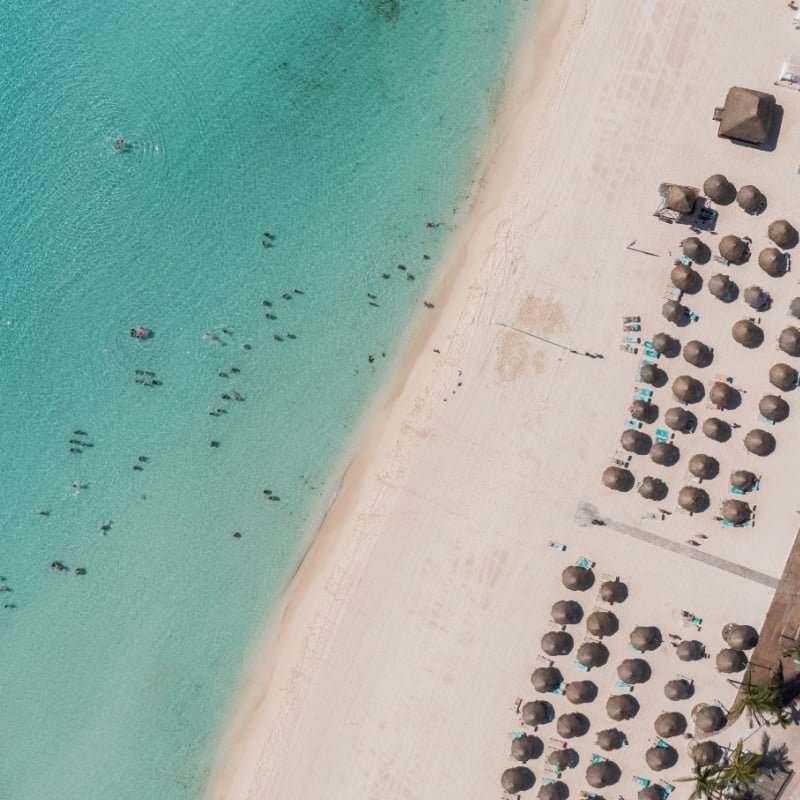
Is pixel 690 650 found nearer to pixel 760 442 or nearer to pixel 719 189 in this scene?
pixel 760 442

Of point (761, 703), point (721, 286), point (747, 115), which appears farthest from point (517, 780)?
point (747, 115)

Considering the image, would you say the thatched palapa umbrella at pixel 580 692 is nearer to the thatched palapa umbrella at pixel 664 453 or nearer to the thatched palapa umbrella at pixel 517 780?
the thatched palapa umbrella at pixel 517 780

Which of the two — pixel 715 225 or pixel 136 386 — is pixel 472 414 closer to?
pixel 715 225

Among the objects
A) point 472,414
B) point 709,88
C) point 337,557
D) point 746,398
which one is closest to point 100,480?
point 337,557

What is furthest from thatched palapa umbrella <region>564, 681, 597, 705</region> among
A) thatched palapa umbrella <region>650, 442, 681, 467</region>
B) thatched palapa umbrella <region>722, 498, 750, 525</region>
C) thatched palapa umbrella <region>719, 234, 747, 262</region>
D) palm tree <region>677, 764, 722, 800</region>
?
thatched palapa umbrella <region>719, 234, 747, 262</region>

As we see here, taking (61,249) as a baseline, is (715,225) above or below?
above

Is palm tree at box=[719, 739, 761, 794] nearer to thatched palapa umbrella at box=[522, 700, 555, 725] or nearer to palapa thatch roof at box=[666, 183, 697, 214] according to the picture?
thatched palapa umbrella at box=[522, 700, 555, 725]
